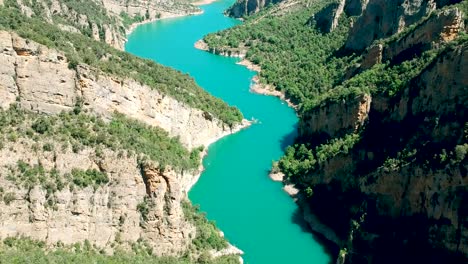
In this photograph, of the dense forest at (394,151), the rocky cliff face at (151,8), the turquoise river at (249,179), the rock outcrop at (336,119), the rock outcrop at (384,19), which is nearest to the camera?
the dense forest at (394,151)

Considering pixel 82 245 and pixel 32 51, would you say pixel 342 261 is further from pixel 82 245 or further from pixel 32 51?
pixel 32 51

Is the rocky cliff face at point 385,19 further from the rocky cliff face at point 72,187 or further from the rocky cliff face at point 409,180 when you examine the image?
the rocky cliff face at point 72,187

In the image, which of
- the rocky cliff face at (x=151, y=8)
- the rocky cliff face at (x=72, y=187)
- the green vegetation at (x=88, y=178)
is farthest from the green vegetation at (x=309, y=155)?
the rocky cliff face at (x=151, y=8)

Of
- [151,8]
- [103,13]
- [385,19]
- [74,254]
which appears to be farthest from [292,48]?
[74,254]

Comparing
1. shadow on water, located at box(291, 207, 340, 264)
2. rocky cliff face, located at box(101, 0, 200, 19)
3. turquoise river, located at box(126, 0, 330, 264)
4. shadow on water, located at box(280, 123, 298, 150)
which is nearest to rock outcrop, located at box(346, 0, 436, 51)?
turquoise river, located at box(126, 0, 330, 264)

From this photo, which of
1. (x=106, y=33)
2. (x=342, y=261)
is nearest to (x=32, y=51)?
(x=342, y=261)

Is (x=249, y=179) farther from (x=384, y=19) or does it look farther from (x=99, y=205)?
(x=384, y=19)

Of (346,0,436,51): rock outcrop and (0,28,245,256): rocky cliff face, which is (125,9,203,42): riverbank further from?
(0,28,245,256): rocky cliff face
